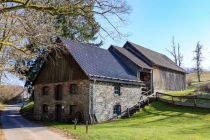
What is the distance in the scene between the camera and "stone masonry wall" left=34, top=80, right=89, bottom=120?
107 ft

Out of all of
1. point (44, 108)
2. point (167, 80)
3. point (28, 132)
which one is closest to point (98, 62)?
point (44, 108)

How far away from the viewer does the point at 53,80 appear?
3716 centimetres

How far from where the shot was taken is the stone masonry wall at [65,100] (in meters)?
32.5

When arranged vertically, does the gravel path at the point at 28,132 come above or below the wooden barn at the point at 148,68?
below

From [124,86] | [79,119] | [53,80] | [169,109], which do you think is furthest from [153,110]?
[53,80]

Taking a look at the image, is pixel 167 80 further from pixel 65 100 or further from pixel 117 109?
pixel 65 100

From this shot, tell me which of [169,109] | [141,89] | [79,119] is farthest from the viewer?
[141,89]

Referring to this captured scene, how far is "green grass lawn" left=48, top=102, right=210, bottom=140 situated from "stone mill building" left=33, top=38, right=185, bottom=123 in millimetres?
2513

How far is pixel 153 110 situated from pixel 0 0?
2757 cm

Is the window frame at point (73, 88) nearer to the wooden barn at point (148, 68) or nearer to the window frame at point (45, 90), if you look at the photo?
the window frame at point (45, 90)

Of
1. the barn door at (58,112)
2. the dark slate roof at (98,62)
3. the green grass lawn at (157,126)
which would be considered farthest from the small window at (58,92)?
the green grass lawn at (157,126)

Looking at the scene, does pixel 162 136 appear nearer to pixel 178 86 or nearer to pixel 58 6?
pixel 58 6

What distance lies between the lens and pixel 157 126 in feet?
85.9

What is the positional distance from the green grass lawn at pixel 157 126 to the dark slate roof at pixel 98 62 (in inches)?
199
